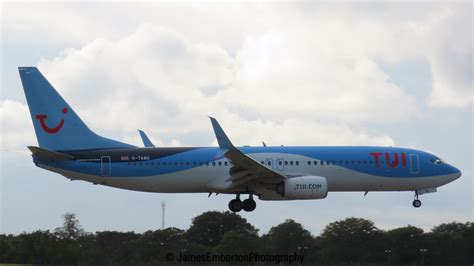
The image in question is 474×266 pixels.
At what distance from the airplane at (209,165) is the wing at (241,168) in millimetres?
62

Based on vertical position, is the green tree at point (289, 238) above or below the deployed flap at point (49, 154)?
below

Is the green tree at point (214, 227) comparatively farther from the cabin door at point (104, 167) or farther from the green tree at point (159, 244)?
the cabin door at point (104, 167)

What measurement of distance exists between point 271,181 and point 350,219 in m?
12.1

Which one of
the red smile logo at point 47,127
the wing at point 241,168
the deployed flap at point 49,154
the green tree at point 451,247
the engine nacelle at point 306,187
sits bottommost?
the green tree at point 451,247

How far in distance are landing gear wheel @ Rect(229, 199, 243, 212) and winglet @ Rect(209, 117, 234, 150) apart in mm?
6424

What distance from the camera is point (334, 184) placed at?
67312 millimetres

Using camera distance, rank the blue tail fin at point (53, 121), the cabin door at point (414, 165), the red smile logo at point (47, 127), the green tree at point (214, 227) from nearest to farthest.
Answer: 1. the blue tail fin at point (53, 121)
2. the red smile logo at point (47, 127)
3. the cabin door at point (414, 165)
4. the green tree at point (214, 227)

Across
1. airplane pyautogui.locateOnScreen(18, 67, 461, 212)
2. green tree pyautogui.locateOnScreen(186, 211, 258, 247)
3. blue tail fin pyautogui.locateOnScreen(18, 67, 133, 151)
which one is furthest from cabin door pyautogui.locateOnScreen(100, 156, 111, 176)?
green tree pyautogui.locateOnScreen(186, 211, 258, 247)

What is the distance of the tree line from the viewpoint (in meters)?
65.1

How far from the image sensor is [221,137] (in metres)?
62.5

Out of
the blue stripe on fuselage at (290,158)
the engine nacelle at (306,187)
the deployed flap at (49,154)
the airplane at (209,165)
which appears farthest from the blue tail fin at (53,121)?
the engine nacelle at (306,187)

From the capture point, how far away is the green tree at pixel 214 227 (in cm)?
8532

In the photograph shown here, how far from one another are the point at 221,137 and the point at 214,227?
92.5ft

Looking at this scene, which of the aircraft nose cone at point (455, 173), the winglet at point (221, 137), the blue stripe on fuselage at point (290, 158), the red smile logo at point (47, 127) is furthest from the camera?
the aircraft nose cone at point (455, 173)
